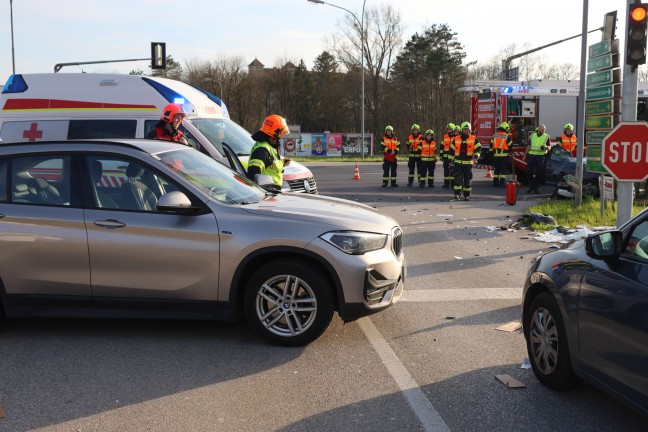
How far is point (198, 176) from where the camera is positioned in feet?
19.5

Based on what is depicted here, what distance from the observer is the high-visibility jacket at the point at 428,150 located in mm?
21094

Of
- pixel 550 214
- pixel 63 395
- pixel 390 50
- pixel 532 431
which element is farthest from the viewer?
pixel 390 50

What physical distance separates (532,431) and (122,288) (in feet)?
11.0

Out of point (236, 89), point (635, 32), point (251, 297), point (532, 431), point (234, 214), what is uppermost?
point (236, 89)

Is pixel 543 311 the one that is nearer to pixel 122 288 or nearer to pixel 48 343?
pixel 122 288

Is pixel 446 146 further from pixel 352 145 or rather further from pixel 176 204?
pixel 352 145

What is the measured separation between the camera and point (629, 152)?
336 inches

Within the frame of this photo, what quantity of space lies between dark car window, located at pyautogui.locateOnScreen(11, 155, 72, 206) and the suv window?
4258 mm

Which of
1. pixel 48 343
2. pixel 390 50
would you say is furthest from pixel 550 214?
pixel 390 50

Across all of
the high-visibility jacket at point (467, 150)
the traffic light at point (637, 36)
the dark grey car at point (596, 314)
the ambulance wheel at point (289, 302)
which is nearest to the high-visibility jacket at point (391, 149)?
the high-visibility jacket at point (467, 150)

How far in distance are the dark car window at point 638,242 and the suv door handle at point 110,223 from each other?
3.76 meters

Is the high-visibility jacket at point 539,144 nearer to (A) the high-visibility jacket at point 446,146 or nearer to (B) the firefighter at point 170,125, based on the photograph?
(A) the high-visibility jacket at point 446,146

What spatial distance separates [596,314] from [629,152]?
5.39m

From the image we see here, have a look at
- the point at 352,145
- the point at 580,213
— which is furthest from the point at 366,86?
the point at 580,213
